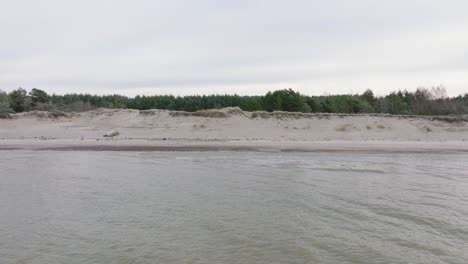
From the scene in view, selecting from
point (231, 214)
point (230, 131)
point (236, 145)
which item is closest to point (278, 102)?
point (230, 131)

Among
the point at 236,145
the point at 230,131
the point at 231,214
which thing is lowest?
the point at 231,214

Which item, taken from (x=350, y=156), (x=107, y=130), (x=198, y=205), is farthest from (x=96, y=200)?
(x=107, y=130)

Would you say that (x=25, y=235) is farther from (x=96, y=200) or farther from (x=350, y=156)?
(x=350, y=156)

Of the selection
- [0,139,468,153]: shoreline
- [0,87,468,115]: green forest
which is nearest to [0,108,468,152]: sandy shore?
[0,139,468,153]: shoreline

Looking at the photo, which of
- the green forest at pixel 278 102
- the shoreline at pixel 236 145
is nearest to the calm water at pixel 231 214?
the shoreline at pixel 236 145

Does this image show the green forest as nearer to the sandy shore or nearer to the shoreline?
the sandy shore

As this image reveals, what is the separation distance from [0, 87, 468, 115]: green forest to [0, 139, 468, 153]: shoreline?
9.24 meters

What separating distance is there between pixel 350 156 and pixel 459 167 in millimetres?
4239

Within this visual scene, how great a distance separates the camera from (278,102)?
39.7 meters

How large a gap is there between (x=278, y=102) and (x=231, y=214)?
109ft

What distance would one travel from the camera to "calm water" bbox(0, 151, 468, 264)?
16.7 ft

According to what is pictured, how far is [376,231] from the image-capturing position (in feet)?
19.7

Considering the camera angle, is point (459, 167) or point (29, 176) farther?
point (459, 167)

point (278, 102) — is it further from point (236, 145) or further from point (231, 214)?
point (231, 214)
